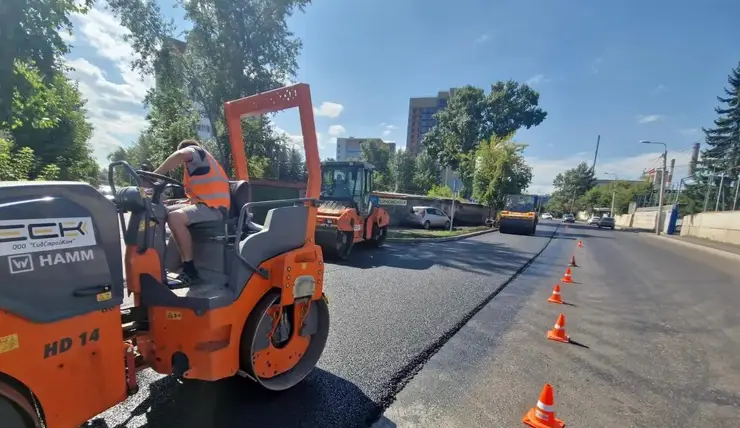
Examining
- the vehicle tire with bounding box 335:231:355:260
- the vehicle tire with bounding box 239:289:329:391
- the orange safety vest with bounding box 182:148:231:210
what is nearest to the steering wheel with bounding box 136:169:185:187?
the orange safety vest with bounding box 182:148:231:210

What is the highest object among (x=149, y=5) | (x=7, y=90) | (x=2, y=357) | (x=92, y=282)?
(x=149, y=5)

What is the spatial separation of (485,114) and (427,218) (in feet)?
78.4

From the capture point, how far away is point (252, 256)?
8.74 ft

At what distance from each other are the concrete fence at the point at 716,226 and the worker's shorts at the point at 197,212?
30742mm

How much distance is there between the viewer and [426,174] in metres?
51.0

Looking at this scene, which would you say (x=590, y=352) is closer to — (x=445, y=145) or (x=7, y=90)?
(x=7, y=90)

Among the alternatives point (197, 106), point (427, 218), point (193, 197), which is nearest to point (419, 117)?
point (427, 218)

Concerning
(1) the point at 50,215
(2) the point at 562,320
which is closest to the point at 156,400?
(1) the point at 50,215

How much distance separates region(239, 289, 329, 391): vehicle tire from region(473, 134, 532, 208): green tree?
29025 millimetres

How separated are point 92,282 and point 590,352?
499 cm

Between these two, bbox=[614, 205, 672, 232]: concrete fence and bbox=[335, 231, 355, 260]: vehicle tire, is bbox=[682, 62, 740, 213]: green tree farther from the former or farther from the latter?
bbox=[335, 231, 355, 260]: vehicle tire

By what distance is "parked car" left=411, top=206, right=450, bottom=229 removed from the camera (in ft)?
76.3

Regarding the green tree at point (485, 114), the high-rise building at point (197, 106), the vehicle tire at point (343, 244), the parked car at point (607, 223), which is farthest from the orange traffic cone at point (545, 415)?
the parked car at point (607, 223)

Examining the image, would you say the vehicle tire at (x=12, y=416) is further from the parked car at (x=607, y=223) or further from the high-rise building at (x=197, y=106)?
the parked car at (x=607, y=223)
